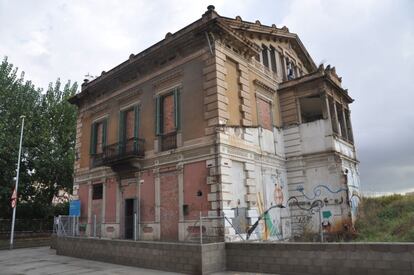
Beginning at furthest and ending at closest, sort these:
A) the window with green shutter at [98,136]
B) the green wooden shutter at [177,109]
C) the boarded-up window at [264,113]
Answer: the window with green shutter at [98,136] → the boarded-up window at [264,113] → the green wooden shutter at [177,109]

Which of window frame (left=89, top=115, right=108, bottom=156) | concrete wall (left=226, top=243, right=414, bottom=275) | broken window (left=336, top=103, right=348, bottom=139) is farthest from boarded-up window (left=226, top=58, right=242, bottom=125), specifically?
window frame (left=89, top=115, right=108, bottom=156)

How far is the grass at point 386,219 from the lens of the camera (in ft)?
43.5

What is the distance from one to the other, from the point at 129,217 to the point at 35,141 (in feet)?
50.9

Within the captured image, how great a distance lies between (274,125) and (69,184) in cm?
2034

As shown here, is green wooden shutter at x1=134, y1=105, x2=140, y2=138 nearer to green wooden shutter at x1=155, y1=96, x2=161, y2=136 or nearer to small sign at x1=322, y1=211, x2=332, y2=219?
green wooden shutter at x1=155, y1=96, x2=161, y2=136

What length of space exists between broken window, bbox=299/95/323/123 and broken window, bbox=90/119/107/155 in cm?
1172

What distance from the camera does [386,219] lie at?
1611 cm

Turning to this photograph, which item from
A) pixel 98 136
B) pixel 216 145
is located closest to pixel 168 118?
pixel 216 145

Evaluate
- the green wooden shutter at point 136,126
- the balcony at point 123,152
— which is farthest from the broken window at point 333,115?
the green wooden shutter at point 136,126

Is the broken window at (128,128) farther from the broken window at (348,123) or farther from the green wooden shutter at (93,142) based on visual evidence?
the broken window at (348,123)

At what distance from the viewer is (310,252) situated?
33.7 feet

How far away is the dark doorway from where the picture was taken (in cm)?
1755

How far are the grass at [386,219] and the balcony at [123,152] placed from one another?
1088cm

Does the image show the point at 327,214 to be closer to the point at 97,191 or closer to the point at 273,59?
the point at 273,59
